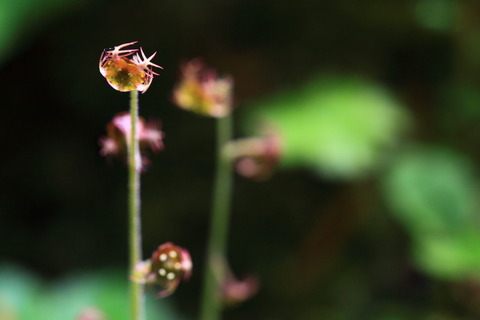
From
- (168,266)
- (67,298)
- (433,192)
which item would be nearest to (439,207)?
(433,192)

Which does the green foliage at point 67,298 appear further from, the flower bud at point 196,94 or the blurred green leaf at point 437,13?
the blurred green leaf at point 437,13

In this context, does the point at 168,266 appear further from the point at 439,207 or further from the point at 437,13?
the point at 437,13

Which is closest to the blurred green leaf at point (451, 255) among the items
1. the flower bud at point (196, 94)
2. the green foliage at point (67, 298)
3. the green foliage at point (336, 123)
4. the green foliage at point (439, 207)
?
the green foliage at point (439, 207)

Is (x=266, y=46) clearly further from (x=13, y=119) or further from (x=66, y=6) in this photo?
(x=13, y=119)

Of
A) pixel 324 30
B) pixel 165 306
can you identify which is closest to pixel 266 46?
pixel 324 30

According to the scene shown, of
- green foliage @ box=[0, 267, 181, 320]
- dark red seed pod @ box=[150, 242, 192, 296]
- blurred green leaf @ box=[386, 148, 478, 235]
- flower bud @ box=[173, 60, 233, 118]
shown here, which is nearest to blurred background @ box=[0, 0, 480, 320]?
blurred green leaf @ box=[386, 148, 478, 235]

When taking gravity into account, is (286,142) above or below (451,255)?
above
